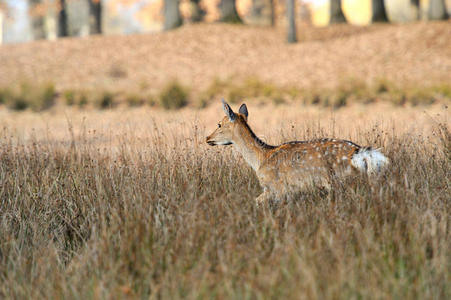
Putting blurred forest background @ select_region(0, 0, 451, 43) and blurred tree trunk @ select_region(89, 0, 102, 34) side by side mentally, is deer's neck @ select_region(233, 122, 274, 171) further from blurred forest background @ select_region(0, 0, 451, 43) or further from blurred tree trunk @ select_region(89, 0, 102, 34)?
blurred tree trunk @ select_region(89, 0, 102, 34)

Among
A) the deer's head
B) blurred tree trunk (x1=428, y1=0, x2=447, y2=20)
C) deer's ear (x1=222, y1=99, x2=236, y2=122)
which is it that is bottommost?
the deer's head

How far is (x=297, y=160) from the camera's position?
19.9 ft

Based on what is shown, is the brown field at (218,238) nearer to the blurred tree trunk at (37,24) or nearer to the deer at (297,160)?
the deer at (297,160)

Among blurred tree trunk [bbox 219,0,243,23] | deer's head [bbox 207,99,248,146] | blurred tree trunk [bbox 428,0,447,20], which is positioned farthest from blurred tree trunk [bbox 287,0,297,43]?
deer's head [bbox 207,99,248,146]

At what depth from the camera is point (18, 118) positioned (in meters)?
18.4

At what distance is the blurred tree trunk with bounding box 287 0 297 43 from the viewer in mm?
24047

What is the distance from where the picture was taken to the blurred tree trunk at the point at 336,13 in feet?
92.6

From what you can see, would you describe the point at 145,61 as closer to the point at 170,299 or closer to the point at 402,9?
the point at 170,299

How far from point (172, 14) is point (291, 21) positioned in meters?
7.02

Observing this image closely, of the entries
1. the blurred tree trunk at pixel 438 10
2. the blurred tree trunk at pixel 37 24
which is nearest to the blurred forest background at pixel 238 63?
the blurred tree trunk at pixel 438 10

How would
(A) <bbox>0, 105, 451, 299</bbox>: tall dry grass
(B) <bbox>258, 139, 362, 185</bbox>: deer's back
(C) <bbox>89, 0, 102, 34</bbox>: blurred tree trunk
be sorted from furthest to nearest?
(C) <bbox>89, 0, 102, 34</bbox>: blurred tree trunk, (B) <bbox>258, 139, 362, 185</bbox>: deer's back, (A) <bbox>0, 105, 451, 299</bbox>: tall dry grass

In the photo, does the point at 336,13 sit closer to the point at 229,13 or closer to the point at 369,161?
the point at 229,13

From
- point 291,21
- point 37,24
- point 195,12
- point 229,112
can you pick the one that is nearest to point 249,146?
point 229,112

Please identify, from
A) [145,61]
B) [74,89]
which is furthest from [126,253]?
[145,61]
